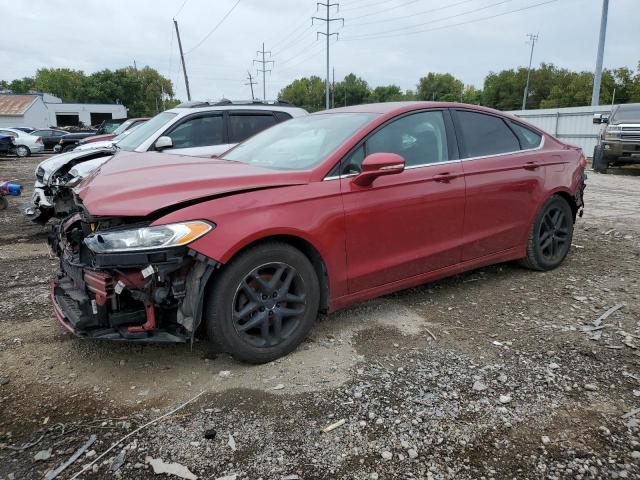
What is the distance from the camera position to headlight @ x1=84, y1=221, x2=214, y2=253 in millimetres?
2809

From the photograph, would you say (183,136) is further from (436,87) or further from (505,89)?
(436,87)

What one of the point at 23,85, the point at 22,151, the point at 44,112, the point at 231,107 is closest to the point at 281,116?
the point at 231,107

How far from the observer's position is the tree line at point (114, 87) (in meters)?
72.6

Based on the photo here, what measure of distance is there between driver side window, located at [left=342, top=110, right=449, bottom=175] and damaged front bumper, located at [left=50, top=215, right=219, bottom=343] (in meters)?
1.33

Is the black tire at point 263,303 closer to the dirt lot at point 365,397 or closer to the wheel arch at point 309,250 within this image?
the wheel arch at point 309,250

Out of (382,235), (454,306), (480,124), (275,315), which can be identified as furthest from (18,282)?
(480,124)

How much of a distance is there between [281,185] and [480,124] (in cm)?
221

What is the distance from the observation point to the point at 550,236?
199 inches

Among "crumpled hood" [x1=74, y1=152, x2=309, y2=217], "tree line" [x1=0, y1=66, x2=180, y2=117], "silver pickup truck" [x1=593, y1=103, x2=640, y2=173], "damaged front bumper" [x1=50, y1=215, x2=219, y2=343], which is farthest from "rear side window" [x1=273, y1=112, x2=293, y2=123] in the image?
"tree line" [x1=0, y1=66, x2=180, y2=117]

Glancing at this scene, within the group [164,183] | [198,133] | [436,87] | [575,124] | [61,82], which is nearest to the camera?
[164,183]

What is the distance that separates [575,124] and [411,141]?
20720 mm

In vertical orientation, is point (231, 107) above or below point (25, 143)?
above

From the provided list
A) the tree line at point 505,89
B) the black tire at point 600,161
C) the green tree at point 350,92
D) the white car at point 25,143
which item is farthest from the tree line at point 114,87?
the black tire at point 600,161

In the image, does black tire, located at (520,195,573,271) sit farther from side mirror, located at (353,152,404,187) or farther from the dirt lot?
side mirror, located at (353,152,404,187)
